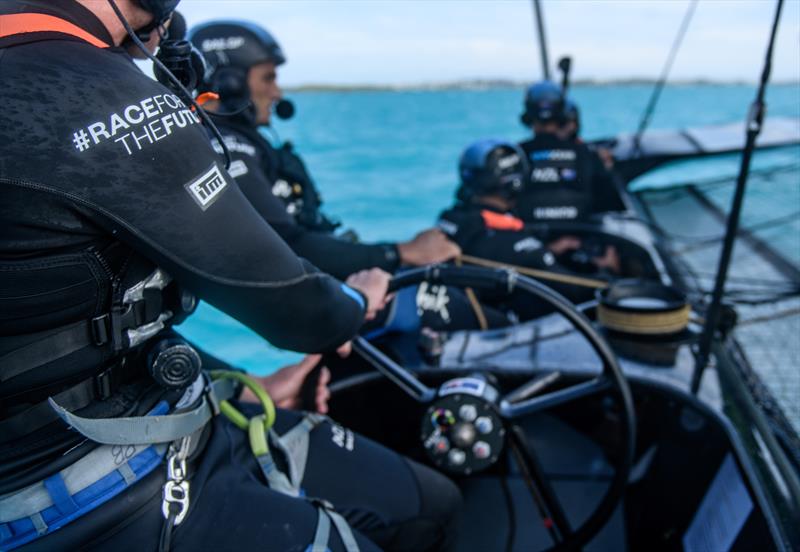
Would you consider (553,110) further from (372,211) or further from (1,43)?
(372,211)

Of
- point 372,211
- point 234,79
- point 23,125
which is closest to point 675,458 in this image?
point 23,125

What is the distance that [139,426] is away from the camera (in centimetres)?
92

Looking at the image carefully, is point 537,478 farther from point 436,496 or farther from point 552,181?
point 552,181

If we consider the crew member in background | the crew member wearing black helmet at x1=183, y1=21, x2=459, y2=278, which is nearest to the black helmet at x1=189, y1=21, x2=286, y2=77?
the crew member wearing black helmet at x1=183, y1=21, x2=459, y2=278

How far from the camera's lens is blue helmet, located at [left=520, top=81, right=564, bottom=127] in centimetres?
463

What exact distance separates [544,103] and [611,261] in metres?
1.41

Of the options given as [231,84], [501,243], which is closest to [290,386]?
[231,84]

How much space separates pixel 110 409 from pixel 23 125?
0.44m

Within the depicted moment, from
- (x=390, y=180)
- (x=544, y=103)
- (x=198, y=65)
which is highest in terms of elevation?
(x=198, y=65)

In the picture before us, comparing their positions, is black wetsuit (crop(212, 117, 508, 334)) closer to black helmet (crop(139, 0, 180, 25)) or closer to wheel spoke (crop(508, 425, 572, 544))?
wheel spoke (crop(508, 425, 572, 544))

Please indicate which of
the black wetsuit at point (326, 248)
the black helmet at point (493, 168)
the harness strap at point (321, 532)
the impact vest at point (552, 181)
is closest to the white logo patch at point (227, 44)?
the black wetsuit at point (326, 248)

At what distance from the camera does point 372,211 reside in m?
15.9

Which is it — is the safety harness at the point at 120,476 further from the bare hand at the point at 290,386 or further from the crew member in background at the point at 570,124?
the crew member in background at the point at 570,124

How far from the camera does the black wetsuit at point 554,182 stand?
173 inches
